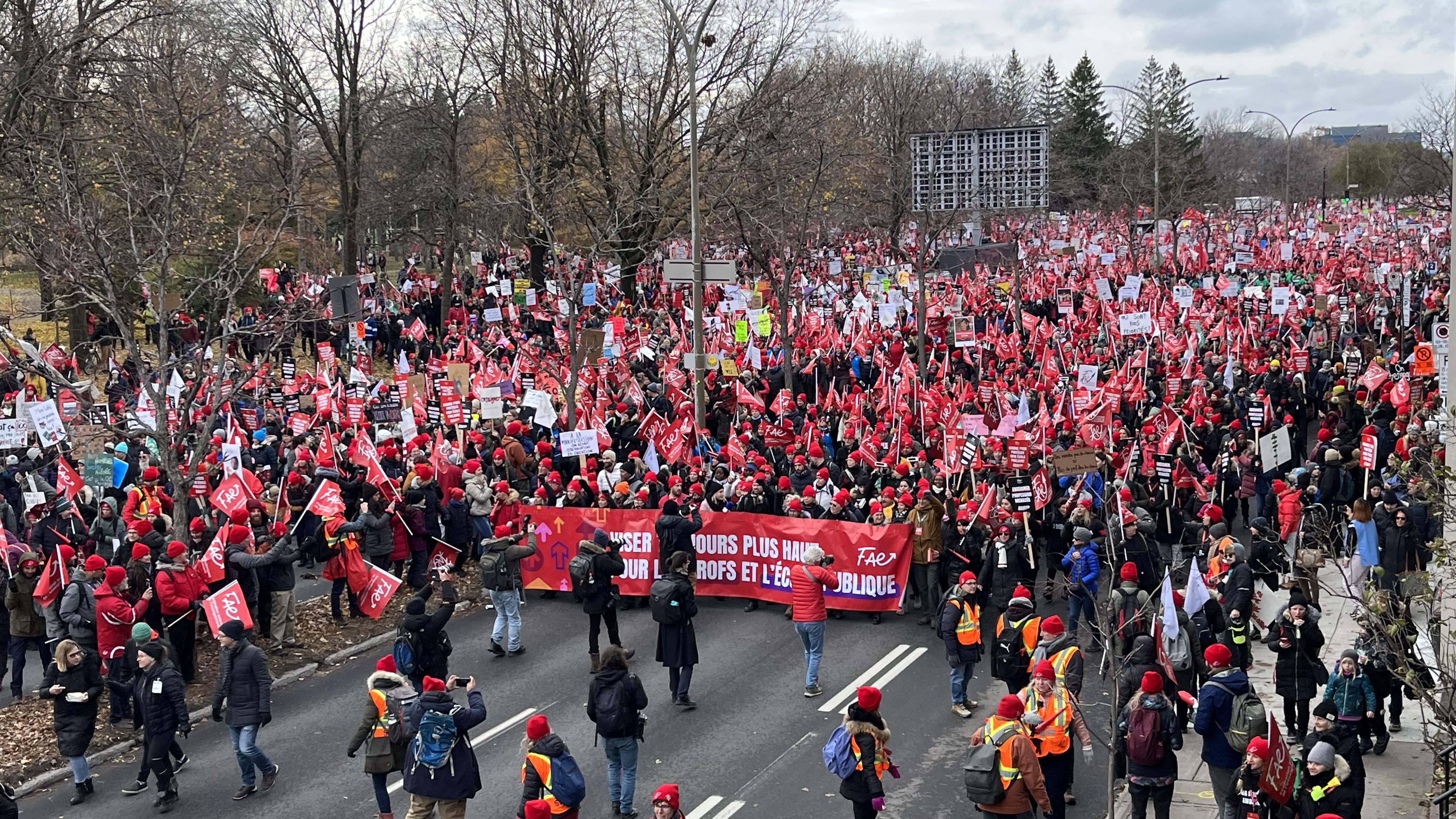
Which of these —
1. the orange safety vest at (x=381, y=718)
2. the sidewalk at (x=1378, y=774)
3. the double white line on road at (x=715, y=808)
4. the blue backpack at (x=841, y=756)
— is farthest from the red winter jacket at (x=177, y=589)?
the sidewalk at (x=1378, y=774)

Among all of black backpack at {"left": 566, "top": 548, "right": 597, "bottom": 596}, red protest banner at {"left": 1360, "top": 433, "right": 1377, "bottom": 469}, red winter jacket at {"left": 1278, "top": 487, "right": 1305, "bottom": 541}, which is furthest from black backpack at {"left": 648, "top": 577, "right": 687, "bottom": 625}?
red protest banner at {"left": 1360, "top": 433, "right": 1377, "bottom": 469}

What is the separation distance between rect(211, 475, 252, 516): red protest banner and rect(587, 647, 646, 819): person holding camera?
6.85 meters

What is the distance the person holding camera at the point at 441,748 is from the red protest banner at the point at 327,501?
5961 millimetres

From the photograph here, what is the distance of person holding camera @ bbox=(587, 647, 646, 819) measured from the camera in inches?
415

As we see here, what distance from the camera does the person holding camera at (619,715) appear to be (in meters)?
10.5

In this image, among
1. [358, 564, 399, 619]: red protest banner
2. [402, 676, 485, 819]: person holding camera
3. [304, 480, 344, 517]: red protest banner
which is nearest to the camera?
[402, 676, 485, 819]: person holding camera

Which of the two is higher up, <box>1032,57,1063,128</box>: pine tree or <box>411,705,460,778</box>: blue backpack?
<box>1032,57,1063,128</box>: pine tree

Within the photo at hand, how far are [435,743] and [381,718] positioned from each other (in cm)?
66

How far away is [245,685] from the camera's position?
445 inches

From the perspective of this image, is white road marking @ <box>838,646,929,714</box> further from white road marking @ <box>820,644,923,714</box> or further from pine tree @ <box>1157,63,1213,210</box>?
pine tree @ <box>1157,63,1213,210</box>

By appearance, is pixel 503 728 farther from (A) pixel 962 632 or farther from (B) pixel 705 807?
(A) pixel 962 632

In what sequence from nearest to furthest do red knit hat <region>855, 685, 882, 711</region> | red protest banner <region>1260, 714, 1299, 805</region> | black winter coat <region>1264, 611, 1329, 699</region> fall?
red protest banner <region>1260, 714, 1299, 805</region>
red knit hat <region>855, 685, 882, 711</region>
black winter coat <region>1264, 611, 1329, 699</region>

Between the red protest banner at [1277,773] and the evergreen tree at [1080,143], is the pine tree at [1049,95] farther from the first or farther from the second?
the red protest banner at [1277,773]

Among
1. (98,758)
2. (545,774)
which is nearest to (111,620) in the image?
(98,758)
